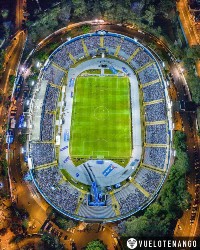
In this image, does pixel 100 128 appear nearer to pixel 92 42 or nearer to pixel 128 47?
pixel 128 47

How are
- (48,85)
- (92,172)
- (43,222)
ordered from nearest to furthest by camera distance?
(43,222), (92,172), (48,85)

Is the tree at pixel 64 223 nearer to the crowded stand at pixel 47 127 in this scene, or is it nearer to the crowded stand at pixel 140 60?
the crowded stand at pixel 47 127

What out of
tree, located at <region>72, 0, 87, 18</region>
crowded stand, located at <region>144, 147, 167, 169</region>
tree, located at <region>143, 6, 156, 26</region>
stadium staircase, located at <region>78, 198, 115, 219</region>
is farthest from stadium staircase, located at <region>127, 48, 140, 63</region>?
stadium staircase, located at <region>78, 198, 115, 219</region>

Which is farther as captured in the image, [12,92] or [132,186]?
[12,92]

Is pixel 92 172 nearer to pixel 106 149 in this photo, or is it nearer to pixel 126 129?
pixel 106 149

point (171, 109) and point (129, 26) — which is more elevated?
point (129, 26)

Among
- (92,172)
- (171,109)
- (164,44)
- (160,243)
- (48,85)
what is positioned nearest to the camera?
(160,243)

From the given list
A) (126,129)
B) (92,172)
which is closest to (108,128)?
(126,129)

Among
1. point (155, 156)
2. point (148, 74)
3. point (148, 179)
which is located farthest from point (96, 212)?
point (148, 74)
